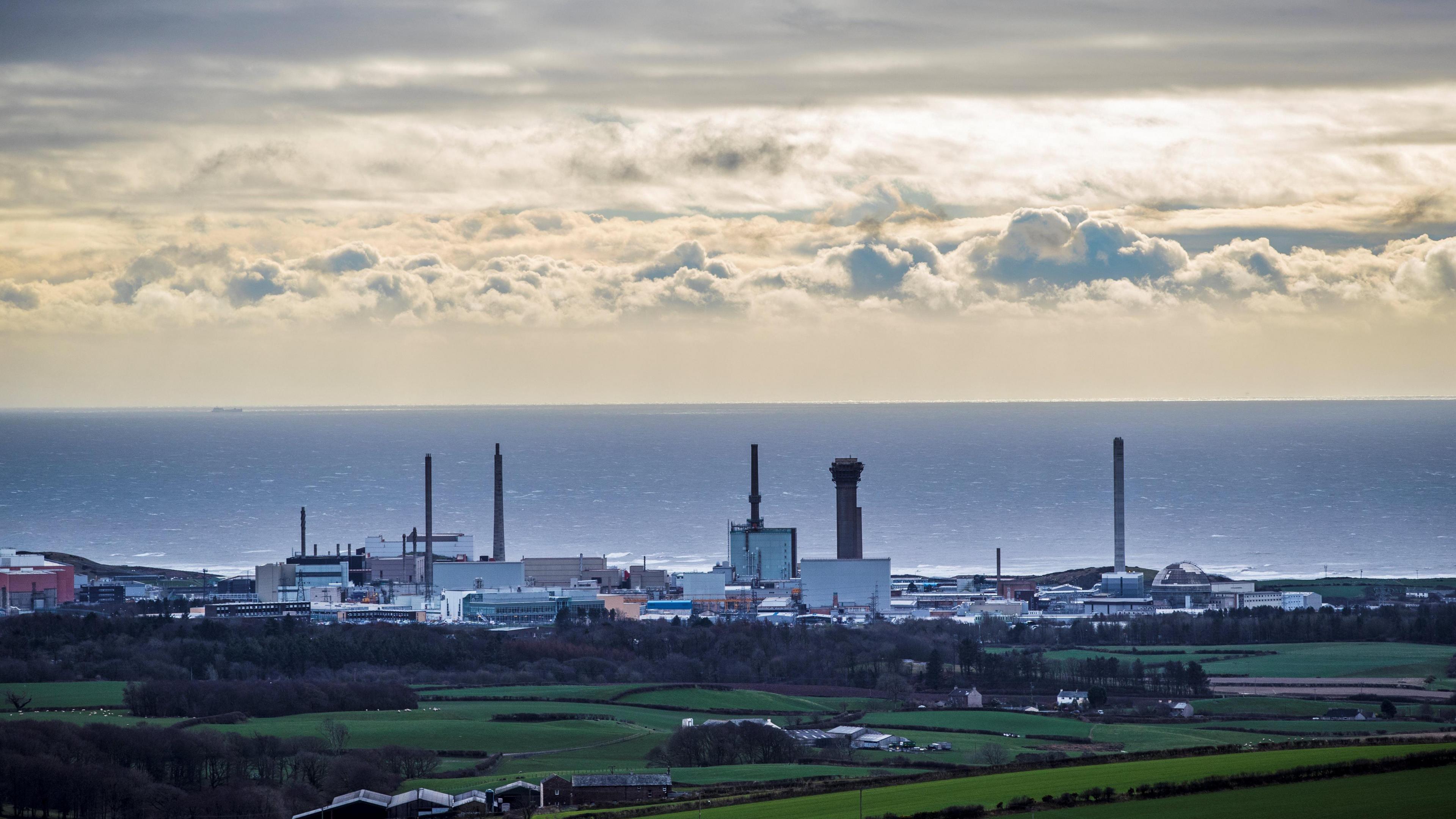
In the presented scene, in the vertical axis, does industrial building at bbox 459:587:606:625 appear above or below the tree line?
above

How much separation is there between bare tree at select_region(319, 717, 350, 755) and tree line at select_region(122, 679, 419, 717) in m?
4.30

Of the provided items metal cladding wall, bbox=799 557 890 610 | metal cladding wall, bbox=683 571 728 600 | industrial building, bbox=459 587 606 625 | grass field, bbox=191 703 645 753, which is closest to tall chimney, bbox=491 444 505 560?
industrial building, bbox=459 587 606 625

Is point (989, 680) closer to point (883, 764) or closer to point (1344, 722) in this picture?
point (1344, 722)

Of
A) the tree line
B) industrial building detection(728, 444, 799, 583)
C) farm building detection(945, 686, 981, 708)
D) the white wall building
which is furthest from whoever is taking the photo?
industrial building detection(728, 444, 799, 583)

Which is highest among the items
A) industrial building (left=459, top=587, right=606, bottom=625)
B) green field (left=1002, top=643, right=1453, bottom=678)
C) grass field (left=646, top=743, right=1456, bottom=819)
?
industrial building (left=459, top=587, right=606, bottom=625)

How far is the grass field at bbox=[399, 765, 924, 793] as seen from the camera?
1266 inches

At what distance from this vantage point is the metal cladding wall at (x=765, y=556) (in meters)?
83.6

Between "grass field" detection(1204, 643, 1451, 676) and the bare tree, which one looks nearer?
the bare tree

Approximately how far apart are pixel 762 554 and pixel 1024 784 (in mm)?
55697

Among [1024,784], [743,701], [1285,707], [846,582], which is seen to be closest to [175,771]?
[1024,784]

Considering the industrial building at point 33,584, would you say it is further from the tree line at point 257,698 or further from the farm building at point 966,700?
the farm building at point 966,700

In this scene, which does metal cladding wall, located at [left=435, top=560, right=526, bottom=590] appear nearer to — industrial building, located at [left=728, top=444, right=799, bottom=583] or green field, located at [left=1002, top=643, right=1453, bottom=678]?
industrial building, located at [left=728, top=444, right=799, bottom=583]

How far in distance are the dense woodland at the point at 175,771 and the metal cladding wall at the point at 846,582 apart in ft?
136

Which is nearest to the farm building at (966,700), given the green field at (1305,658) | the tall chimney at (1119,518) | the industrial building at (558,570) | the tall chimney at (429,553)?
the green field at (1305,658)
